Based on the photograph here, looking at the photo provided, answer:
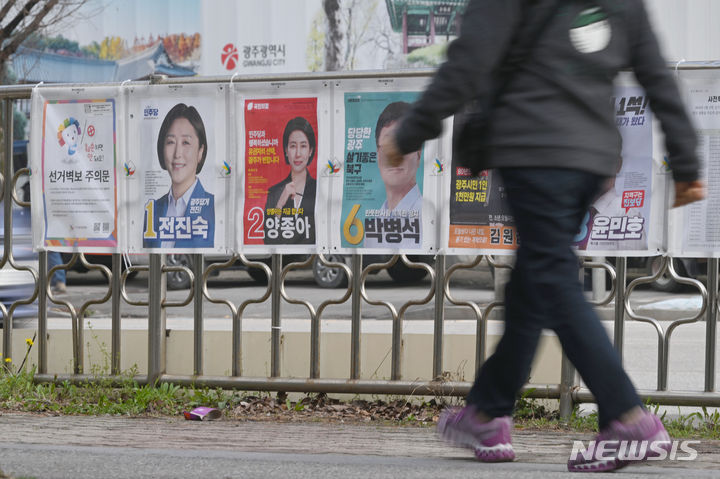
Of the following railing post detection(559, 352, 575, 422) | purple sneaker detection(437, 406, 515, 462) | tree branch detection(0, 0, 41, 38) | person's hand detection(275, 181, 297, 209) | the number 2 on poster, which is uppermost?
tree branch detection(0, 0, 41, 38)

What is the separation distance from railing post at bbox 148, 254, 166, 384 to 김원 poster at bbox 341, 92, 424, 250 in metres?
1.16

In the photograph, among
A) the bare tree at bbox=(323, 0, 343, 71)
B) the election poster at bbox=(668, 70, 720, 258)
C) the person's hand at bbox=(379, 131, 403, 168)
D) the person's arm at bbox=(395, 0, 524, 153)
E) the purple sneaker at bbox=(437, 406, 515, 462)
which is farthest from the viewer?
the bare tree at bbox=(323, 0, 343, 71)

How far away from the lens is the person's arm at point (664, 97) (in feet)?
9.43

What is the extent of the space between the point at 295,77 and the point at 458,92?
2.49 meters

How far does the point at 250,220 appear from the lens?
17.4 feet

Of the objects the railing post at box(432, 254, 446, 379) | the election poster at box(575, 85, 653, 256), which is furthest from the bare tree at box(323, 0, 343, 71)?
the election poster at box(575, 85, 653, 256)

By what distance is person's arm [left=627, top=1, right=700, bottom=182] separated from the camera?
2.88 meters

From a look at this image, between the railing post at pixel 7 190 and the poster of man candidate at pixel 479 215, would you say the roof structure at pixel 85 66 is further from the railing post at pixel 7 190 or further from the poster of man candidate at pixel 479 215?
the poster of man candidate at pixel 479 215

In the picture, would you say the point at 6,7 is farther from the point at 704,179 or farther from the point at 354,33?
the point at 704,179

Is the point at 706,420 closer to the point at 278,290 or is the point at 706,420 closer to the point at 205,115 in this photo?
the point at 278,290

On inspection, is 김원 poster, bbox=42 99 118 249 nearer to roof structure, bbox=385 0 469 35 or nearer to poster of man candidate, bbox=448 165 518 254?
poster of man candidate, bbox=448 165 518 254

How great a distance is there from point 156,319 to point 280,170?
118cm

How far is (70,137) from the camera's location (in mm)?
5520

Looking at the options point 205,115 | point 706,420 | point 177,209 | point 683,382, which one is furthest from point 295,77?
point 683,382
